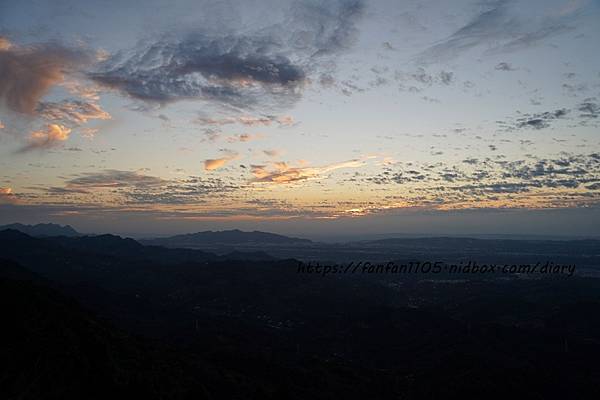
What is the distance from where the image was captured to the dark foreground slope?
42.5m

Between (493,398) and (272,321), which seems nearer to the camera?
(493,398)

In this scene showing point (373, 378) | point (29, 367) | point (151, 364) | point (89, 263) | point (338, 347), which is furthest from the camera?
point (89, 263)

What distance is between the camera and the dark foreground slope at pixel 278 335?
42.5 m

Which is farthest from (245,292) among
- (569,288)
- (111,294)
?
(569,288)

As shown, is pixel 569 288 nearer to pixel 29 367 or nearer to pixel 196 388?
pixel 196 388

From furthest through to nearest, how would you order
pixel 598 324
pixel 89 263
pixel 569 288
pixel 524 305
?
pixel 89 263 < pixel 569 288 < pixel 524 305 < pixel 598 324

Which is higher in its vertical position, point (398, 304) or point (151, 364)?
point (151, 364)

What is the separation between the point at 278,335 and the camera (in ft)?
352

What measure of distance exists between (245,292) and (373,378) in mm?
95237

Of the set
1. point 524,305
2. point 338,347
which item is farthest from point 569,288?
point 338,347

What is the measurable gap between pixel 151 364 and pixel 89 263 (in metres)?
169

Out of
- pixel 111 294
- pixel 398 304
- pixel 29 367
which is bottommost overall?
pixel 398 304

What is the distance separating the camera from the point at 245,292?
162m

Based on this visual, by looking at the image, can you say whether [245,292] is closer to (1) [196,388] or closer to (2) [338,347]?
(2) [338,347]
